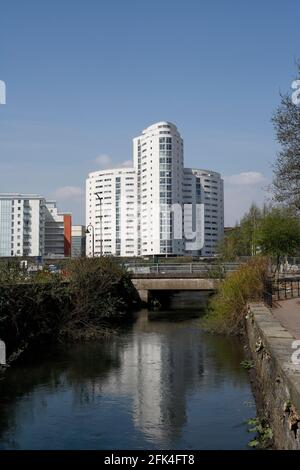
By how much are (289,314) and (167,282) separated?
2167 cm

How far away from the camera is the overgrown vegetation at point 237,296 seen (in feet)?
74.7

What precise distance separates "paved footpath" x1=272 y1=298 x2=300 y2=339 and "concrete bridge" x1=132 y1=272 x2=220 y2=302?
47.4 feet

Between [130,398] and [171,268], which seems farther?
[171,268]

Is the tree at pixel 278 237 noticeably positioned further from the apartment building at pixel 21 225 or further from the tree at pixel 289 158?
the apartment building at pixel 21 225

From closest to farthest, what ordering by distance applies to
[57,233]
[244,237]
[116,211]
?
[244,237]
[116,211]
[57,233]

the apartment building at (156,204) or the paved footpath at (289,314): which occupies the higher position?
the apartment building at (156,204)

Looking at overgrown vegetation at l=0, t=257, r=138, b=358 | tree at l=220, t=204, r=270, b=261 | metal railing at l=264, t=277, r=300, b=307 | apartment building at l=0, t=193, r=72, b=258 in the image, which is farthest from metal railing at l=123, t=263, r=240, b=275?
apartment building at l=0, t=193, r=72, b=258

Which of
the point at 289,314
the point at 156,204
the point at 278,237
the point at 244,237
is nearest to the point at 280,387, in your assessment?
the point at 289,314

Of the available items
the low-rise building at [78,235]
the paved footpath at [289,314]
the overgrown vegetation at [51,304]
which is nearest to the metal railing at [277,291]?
the paved footpath at [289,314]

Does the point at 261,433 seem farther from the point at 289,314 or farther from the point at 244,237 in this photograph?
the point at 244,237

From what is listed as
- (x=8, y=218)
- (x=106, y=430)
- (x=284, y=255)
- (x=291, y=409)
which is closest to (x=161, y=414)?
(x=106, y=430)

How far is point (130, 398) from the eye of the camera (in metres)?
13.4

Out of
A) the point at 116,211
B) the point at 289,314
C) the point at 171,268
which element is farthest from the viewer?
the point at 116,211

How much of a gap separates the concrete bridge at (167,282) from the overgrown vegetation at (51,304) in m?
11.2
